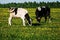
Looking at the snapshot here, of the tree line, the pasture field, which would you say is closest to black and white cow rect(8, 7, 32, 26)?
the pasture field

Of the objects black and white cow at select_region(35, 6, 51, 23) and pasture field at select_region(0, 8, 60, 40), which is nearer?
pasture field at select_region(0, 8, 60, 40)

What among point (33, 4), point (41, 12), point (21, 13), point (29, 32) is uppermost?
point (21, 13)

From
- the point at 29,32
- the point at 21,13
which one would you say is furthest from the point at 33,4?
the point at 29,32

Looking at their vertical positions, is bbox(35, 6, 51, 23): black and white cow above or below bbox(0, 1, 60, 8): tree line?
above

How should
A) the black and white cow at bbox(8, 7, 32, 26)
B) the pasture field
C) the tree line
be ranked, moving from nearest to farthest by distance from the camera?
the pasture field → the black and white cow at bbox(8, 7, 32, 26) → the tree line

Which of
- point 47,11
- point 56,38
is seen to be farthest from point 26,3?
point 56,38

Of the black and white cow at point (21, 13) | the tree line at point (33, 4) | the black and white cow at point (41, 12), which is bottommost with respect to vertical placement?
the tree line at point (33, 4)

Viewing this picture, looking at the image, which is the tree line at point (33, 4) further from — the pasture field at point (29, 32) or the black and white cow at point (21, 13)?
the pasture field at point (29, 32)

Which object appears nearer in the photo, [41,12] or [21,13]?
[21,13]

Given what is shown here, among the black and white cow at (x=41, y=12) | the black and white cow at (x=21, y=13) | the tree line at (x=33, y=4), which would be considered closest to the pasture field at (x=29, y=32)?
the black and white cow at (x=21, y=13)

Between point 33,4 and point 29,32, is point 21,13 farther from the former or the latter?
point 33,4

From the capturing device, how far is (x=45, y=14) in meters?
30.7

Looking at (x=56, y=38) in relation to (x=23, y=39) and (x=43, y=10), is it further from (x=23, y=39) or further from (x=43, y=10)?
(x=43, y=10)

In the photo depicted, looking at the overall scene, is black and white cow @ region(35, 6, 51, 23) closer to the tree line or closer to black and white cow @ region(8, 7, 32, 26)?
black and white cow @ region(8, 7, 32, 26)
